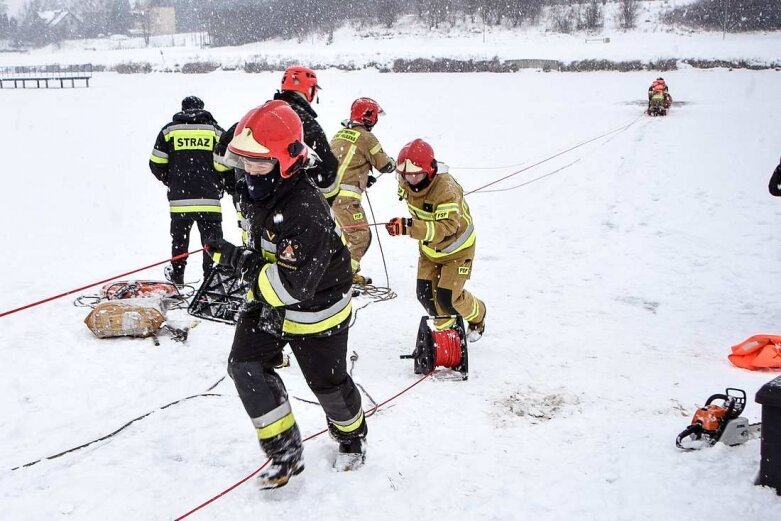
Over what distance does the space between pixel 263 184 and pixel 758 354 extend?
430 cm

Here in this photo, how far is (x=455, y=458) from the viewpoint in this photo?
3816mm

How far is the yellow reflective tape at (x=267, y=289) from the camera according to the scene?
313 cm

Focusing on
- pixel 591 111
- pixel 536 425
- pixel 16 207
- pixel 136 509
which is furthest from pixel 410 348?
pixel 591 111

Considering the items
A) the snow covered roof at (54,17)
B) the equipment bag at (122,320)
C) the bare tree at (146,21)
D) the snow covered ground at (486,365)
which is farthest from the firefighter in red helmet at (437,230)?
the snow covered roof at (54,17)

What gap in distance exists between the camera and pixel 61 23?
4195 inches

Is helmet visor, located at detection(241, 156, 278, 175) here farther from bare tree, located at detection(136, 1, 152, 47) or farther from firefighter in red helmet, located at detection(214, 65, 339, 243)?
bare tree, located at detection(136, 1, 152, 47)

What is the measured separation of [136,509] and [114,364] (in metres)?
1.96

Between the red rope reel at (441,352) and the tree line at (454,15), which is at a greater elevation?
the tree line at (454,15)

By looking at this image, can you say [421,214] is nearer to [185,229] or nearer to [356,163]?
[356,163]

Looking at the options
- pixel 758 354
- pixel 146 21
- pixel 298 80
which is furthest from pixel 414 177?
pixel 146 21

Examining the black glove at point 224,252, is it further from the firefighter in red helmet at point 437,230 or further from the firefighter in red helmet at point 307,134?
the firefighter in red helmet at point 437,230

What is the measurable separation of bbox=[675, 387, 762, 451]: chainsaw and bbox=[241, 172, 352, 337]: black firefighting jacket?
2107 mm

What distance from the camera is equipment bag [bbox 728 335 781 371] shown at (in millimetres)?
5051

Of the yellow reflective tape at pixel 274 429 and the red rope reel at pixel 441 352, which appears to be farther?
the red rope reel at pixel 441 352
